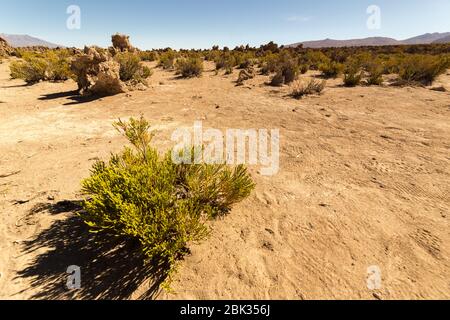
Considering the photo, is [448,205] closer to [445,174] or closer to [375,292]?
[445,174]

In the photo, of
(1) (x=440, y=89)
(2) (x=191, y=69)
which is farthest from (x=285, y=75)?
(1) (x=440, y=89)

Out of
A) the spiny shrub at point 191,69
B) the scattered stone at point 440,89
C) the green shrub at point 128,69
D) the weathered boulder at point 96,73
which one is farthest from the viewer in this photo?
the spiny shrub at point 191,69

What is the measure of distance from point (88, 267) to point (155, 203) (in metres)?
0.93

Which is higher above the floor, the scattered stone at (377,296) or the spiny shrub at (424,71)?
Answer: the spiny shrub at (424,71)

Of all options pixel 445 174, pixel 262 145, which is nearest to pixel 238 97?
pixel 262 145

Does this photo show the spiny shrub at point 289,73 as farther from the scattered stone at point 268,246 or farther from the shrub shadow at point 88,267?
the shrub shadow at point 88,267

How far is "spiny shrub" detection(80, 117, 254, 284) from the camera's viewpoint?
2570mm

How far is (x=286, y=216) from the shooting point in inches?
137

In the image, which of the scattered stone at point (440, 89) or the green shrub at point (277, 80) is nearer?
the scattered stone at point (440, 89)

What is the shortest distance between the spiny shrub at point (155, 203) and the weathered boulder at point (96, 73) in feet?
23.7

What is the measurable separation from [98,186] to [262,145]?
3.58 metres

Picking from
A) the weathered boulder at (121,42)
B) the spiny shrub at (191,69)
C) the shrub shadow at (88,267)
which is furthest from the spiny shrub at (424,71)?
the weathered boulder at (121,42)

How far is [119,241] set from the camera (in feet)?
9.92

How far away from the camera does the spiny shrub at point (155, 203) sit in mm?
2570
